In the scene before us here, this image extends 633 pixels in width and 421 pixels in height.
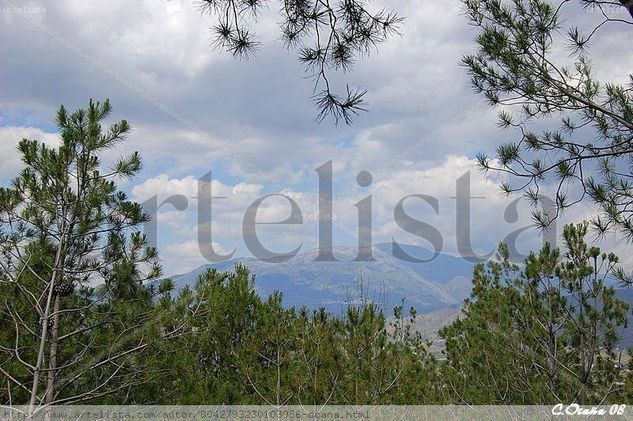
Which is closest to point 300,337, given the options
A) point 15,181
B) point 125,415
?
point 125,415

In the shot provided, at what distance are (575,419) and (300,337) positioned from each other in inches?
108

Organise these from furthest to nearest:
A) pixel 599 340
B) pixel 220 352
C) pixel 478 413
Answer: pixel 220 352, pixel 478 413, pixel 599 340

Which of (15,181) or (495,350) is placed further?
(495,350)

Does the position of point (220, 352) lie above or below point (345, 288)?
below

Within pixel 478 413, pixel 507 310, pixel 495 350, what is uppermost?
pixel 507 310

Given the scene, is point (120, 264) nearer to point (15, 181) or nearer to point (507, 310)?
point (15, 181)

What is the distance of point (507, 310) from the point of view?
21.0 feet

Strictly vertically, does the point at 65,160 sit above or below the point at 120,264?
above

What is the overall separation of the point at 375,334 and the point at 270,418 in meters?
1.32

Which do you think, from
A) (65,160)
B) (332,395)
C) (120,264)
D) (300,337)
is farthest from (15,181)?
(332,395)

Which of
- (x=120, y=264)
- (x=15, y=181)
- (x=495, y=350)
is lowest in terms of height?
(x=495, y=350)

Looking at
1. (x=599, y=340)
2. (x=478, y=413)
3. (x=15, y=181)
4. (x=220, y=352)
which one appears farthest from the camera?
(x=220, y=352)

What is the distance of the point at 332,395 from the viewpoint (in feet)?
19.3

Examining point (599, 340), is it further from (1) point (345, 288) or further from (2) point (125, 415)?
(2) point (125, 415)
